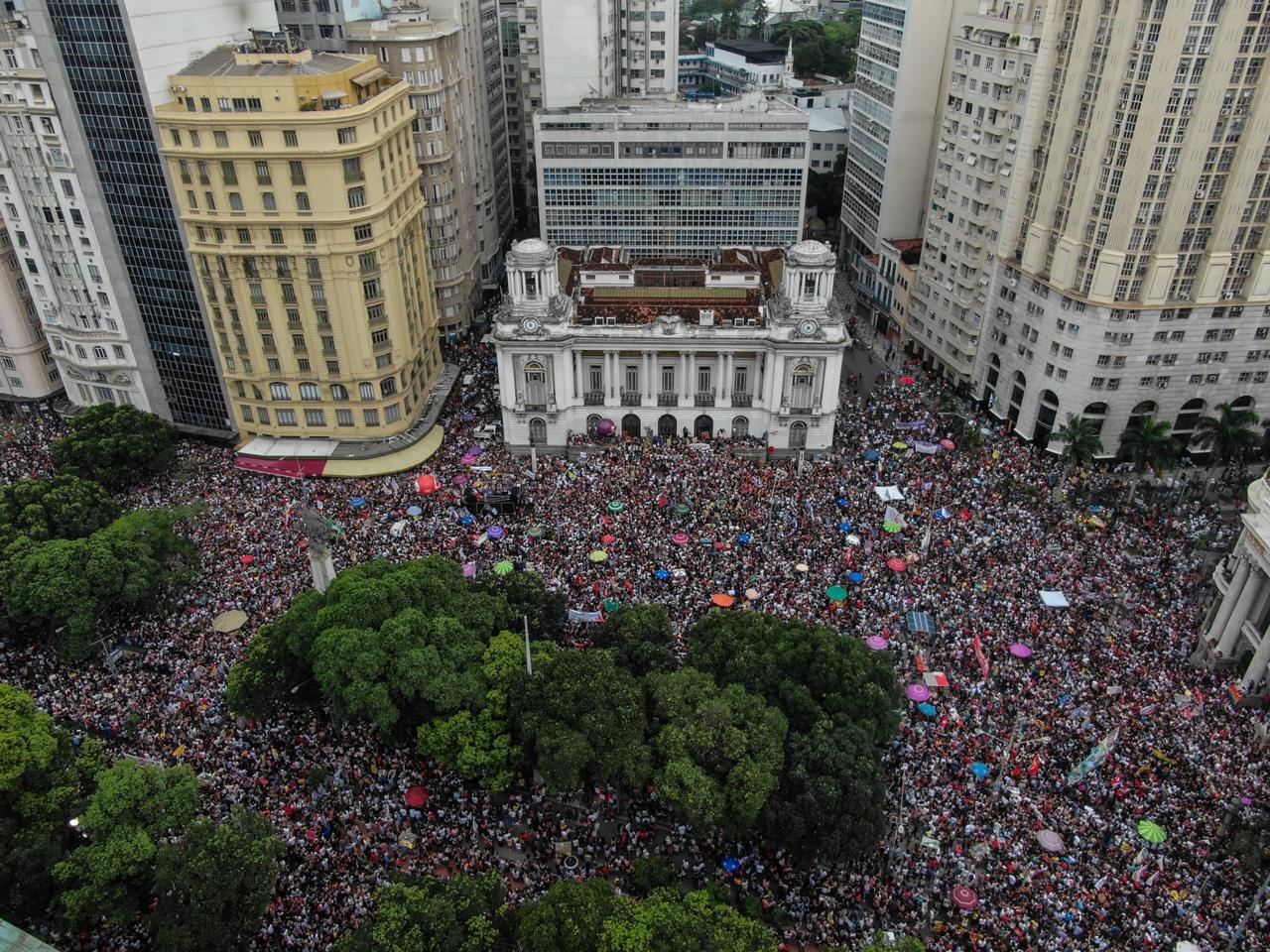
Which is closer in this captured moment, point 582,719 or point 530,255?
point 582,719

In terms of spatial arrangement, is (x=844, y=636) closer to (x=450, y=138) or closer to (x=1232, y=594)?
(x=1232, y=594)

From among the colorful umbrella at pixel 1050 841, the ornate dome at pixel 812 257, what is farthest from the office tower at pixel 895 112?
the colorful umbrella at pixel 1050 841

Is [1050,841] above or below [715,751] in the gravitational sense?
below

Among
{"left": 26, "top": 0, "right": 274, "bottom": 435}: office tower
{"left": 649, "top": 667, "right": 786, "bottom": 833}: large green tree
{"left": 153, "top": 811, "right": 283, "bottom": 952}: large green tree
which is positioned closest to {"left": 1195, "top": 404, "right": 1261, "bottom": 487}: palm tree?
{"left": 649, "top": 667, "right": 786, "bottom": 833}: large green tree

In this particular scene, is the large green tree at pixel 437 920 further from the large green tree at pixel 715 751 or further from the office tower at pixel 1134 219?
the office tower at pixel 1134 219

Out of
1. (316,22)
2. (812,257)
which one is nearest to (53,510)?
(316,22)

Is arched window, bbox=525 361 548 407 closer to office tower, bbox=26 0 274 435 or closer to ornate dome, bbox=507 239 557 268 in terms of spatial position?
ornate dome, bbox=507 239 557 268

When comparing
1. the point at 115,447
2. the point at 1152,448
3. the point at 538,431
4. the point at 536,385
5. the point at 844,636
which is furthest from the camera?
the point at 538,431

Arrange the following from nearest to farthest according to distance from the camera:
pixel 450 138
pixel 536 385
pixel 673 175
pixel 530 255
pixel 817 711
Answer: pixel 817 711
pixel 530 255
pixel 536 385
pixel 450 138
pixel 673 175
